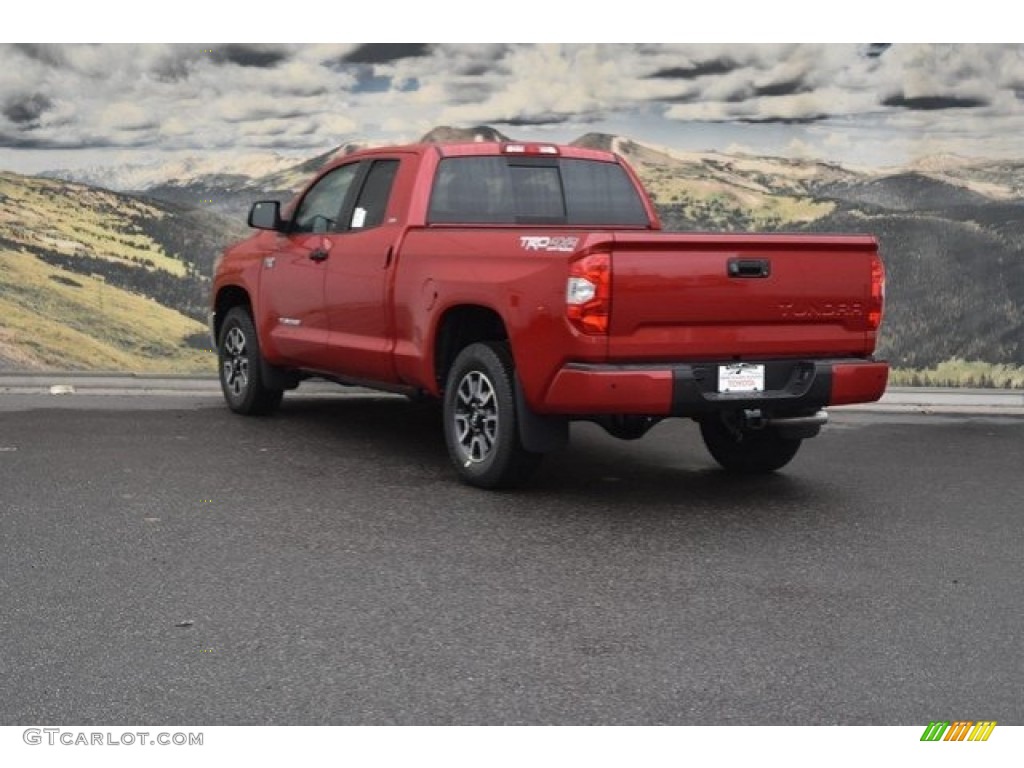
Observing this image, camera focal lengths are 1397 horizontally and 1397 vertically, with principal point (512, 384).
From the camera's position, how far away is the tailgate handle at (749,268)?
7062 millimetres

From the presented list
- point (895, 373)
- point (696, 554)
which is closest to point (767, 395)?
point (696, 554)

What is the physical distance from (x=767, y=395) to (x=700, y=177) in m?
7.34

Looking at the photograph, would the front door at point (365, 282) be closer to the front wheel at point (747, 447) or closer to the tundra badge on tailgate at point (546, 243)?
the tundra badge on tailgate at point (546, 243)

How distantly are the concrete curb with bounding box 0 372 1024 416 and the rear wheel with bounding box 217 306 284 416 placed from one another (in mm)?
1687

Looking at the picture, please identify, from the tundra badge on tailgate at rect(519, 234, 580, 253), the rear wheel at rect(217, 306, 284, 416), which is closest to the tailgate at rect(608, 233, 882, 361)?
the tundra badge on tailgate at rect(519, 234, 580, 253)

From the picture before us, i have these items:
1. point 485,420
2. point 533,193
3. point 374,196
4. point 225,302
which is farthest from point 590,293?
point 225,302

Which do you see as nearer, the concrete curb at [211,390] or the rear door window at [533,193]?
the rear door window at [533,193]

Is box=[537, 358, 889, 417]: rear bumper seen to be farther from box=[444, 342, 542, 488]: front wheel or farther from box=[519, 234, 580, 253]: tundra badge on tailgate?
box=[519, 234, 580, 253]: tundra badge on tailgate

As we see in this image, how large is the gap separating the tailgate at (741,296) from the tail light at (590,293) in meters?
0.04

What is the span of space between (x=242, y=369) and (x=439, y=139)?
13.7 feet

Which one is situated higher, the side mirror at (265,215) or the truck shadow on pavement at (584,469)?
the side mirror at (265,215)

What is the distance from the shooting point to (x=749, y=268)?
710 cm

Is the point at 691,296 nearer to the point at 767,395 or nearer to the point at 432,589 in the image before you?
the point at 767,395
